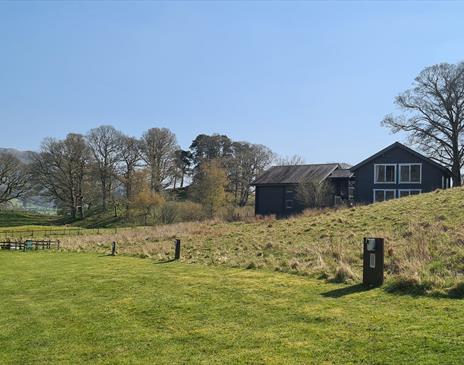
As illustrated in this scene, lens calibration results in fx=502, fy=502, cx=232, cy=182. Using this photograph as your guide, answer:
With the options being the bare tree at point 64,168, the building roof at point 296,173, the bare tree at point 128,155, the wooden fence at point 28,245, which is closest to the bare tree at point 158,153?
the bare tree at point 128,155

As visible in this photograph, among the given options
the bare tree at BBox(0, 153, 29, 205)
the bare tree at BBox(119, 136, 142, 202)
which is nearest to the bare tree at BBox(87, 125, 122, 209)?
the bare tree at BBox(119, 136, 142, 202)

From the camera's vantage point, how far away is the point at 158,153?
83125 millimetres

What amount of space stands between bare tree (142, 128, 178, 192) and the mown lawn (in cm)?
6974

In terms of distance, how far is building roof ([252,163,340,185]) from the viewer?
53097 millimetres

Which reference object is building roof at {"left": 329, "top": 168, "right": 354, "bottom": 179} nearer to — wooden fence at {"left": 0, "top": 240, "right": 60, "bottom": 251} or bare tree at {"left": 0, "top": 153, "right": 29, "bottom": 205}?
wooden fence at {"left": 0, "top": 240, "right": 60, "bottom": 251}

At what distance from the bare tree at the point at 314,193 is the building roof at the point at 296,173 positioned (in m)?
1.15

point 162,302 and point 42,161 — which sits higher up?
point 42,161

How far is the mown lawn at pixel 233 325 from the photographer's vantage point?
6445 mm

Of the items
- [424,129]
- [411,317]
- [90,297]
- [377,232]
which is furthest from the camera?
[424,129]

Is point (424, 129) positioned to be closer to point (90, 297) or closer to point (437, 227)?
point (437, 227)

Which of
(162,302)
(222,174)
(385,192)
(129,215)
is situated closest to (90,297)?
(162,302)

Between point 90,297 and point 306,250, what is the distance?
7.73 metres

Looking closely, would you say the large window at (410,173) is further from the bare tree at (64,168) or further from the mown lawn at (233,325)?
the bare tree at (64,168)

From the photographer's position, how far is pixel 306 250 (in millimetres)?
16969
